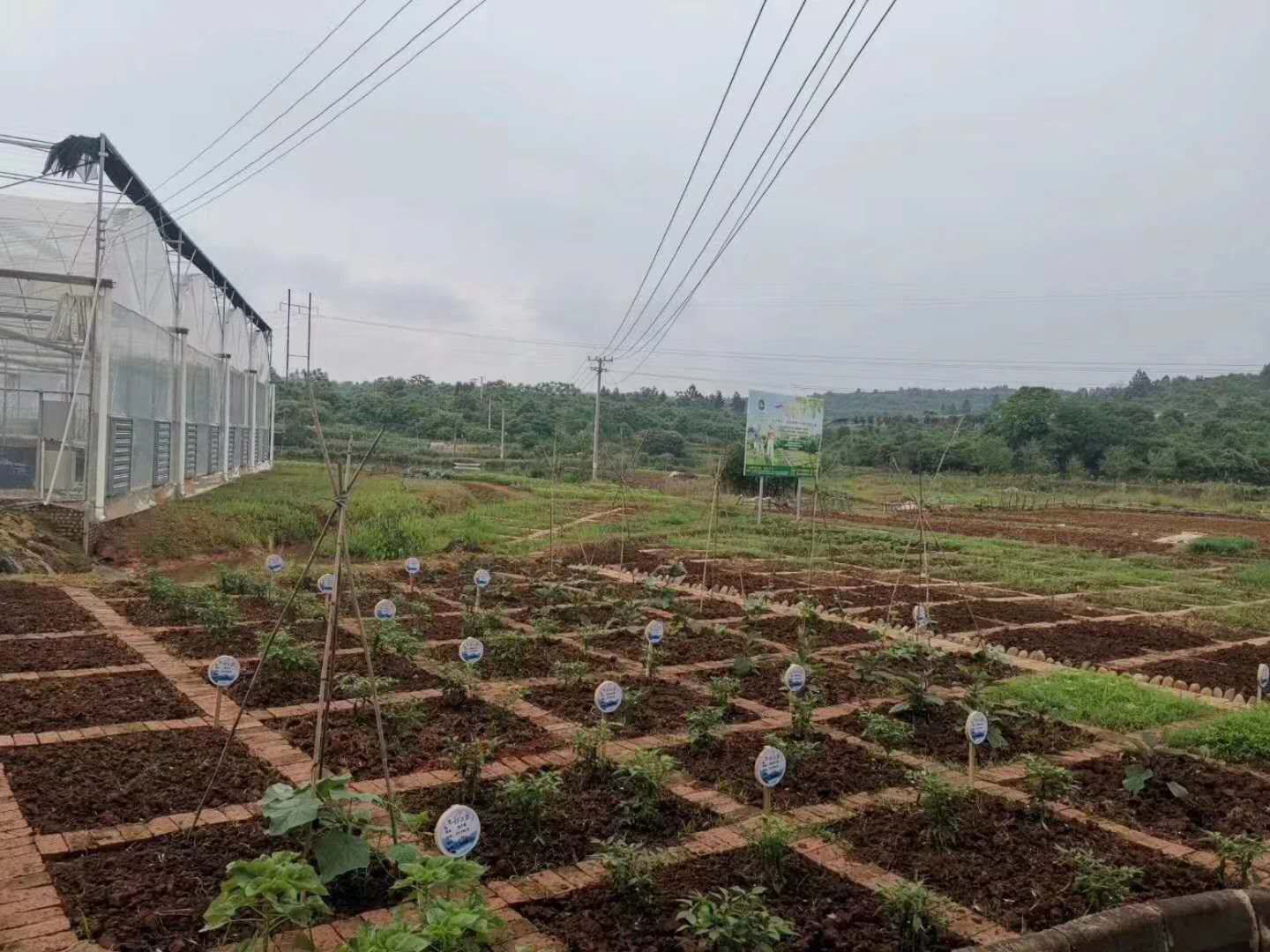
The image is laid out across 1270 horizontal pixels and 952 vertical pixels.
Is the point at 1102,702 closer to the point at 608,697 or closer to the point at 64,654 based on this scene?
the point at 608,697

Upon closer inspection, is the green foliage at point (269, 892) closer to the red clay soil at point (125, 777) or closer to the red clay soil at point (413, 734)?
the red clay soil at point (125, 777)

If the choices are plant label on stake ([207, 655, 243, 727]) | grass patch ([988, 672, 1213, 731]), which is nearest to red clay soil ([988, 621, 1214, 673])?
grass patch ([988, 672, 1213, 731])

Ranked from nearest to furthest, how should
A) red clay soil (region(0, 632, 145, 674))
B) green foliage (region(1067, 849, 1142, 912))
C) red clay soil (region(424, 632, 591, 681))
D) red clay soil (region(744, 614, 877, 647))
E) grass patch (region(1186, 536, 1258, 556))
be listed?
green foliage (region(1067, 849, 1142, 912)), red clay soil (region(0, 632, 145, 674)), red clay soil (region(424, 632, 591, 681)), red clay soil (region(744, 614, 877, 647)), grass patch (region(1186, 536, 1258, 556))

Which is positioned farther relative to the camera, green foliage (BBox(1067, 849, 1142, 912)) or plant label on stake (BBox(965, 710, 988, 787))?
plant label on stake (BBox(965, 710, 988, 787))

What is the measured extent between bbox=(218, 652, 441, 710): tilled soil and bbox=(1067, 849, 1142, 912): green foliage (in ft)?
13.4

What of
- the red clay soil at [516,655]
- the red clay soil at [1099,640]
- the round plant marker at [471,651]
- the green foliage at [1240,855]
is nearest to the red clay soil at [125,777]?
the round plant marker at [471,651]

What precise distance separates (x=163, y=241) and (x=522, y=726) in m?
15.0

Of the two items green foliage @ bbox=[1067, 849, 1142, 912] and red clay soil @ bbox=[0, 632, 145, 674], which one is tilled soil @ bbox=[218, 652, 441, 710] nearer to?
red clay soil @ bbox=[0, 632, 145, 674]

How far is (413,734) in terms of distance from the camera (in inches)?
199

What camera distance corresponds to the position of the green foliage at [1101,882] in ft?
11.1

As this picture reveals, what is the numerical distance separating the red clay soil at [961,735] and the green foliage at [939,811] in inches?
45.3

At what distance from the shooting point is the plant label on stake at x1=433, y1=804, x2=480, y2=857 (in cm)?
305

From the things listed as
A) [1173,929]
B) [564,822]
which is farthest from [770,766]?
[1173,929]

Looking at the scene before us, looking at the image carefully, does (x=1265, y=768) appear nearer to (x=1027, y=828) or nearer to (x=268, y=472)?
(x=1027, y=828)
